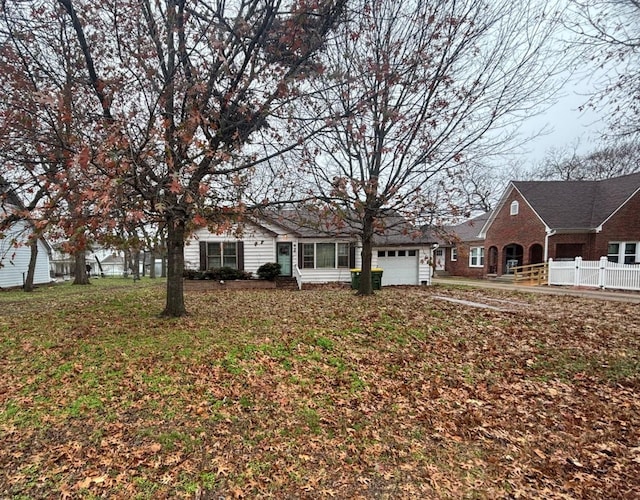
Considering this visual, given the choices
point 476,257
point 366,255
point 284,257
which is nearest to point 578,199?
point 476,257

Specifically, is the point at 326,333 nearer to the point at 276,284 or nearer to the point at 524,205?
the point at 276,284

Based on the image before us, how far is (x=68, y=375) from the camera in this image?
14.6ft

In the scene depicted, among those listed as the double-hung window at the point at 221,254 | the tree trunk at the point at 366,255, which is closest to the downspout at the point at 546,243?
the tree trunk at the point at 366,255

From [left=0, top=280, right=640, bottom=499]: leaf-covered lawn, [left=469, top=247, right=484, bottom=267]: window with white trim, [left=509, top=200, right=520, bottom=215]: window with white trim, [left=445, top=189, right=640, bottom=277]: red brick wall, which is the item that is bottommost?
[left=0, top=280, right=640, bottom=499]: leaf-covered lawn

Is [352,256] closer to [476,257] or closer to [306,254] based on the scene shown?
[306,254]

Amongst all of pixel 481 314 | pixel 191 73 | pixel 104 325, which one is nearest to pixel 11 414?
pixel 104 325

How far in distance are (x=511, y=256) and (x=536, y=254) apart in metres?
2.04

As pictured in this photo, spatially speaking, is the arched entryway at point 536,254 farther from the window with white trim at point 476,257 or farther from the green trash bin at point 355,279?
the green trash bin at point 355,279

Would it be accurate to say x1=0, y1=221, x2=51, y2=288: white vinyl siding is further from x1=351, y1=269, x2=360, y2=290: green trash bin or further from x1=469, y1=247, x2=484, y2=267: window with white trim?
x1=469, y1=247, x2=484, y2=267: window with white trim

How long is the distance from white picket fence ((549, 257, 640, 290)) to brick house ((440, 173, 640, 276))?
7.61 feet

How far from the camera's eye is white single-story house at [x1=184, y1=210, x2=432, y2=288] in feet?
54.3

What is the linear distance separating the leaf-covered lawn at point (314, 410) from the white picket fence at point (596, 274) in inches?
388

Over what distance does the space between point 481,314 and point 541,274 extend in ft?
43.3

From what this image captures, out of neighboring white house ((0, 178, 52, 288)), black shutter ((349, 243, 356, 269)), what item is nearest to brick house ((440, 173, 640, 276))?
black shutter ((349, 243, 356, 269))
